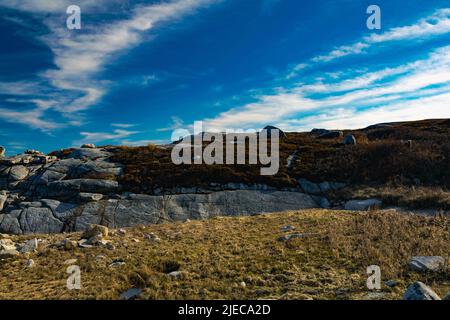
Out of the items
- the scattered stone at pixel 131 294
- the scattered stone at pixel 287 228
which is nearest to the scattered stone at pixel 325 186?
the scattered stone at pixel 287 228

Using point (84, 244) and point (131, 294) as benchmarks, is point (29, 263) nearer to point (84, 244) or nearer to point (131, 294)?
point (84, 244)

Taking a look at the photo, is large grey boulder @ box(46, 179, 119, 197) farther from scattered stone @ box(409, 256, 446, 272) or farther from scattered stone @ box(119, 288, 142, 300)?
scattered stone @ box(409, 256, 446, 272)

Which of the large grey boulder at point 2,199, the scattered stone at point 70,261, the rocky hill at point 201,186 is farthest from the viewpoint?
the large grey boulder at point 2,199

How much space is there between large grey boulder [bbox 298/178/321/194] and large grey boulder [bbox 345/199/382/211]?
4.37 m

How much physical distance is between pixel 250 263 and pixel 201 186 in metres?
18.8

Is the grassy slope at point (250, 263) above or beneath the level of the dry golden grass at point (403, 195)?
→ beneath

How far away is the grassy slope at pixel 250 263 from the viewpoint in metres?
9.43

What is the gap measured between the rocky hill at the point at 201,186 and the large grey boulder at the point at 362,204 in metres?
0.08

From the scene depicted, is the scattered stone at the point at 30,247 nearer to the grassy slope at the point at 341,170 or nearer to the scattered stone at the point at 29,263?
the scattered stone at the point at 29,263

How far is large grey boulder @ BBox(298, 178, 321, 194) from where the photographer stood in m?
30.1

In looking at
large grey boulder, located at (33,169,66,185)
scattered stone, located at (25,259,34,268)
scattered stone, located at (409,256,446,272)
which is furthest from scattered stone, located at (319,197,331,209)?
large grey boulder, located at (33,169,66,185)

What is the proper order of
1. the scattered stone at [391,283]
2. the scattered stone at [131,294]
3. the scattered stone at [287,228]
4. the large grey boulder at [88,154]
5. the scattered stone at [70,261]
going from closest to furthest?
1. the scattered stone at [391,283]
2. the scattered stone at [131,294]
3. the scattered stone at [70,261]
4. the scattered stone at [287,228]
5. the large grey boulder at [88,154]
